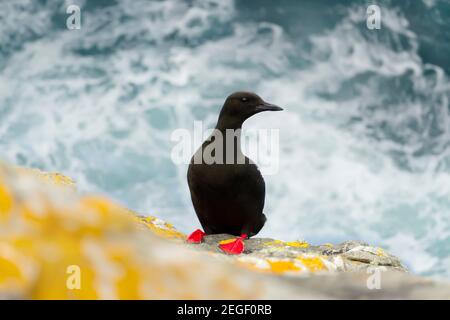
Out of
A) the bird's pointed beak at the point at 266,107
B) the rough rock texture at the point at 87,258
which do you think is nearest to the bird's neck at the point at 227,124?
the bird's pointed beak at the point at 266,107

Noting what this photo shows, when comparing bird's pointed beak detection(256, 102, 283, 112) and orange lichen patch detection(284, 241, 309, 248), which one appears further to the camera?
bird's pointed beak detection(256, 102, 283, 112)

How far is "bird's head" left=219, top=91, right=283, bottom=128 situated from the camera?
921cm

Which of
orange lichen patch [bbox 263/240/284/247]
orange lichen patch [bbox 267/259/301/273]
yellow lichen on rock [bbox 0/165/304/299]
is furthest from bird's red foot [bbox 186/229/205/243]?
yellow lichen on rock [bbox 0/165/304/299]

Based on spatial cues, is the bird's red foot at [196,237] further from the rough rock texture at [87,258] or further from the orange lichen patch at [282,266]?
the rough rock texture at [87,258]

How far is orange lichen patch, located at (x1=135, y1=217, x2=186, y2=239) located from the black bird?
0.45m

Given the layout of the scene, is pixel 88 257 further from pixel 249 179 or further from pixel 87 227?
pixel 249 179

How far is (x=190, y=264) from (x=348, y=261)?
4.93 m

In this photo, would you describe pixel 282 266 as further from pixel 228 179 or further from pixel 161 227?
pixel 161 227

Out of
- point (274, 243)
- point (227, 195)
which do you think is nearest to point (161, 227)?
point (227, 195)

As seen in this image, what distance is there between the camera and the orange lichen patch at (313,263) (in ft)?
15.5

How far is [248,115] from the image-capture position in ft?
30.7

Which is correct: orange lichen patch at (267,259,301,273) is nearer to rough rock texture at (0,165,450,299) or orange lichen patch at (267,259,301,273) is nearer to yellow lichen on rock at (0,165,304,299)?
rough rock texture at (0,165,450,299)

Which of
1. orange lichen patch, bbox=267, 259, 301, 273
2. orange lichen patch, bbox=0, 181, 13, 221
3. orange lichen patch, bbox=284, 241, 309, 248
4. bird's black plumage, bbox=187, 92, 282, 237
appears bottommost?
orange lichen patch, bbox=0, 181, 13, 221
